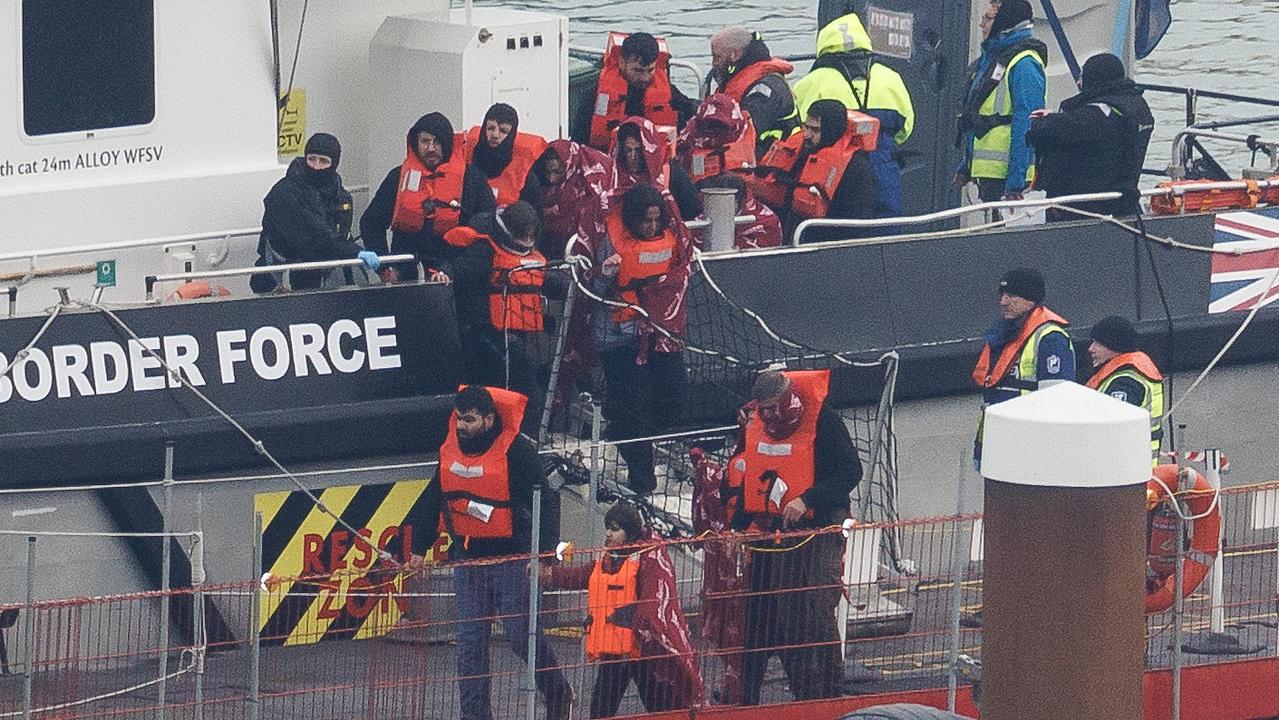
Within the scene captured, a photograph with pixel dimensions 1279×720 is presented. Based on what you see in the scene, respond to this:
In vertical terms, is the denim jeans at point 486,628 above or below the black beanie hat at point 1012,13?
below

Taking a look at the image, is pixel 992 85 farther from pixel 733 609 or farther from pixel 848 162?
pixel 733 609

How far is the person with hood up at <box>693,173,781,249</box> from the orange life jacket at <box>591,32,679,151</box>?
1.56 ft

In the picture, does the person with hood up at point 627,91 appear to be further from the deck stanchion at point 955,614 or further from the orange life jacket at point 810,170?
the deck stanchion at point 955,614

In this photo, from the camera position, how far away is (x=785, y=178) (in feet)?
33.7

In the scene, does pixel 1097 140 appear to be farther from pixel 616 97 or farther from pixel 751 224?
pixel 616 97

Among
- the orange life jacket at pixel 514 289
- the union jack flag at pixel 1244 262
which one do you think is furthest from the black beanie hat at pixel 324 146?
the union jack flag at pixel 1244 262

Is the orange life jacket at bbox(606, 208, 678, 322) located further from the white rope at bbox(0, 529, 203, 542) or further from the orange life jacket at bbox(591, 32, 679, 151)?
the white rope at bbox(0, 529, 203, 542)

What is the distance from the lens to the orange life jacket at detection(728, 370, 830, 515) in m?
8.19

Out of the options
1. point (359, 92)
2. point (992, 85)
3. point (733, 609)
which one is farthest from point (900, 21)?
point (733, 609)

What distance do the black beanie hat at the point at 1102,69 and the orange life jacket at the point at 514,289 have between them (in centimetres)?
261

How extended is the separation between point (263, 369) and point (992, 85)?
359 cm

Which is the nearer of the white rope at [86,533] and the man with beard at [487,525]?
the man with beard at [487,525]

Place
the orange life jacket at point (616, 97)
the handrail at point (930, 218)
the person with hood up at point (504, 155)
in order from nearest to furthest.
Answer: the person with hood up at point (504, 155), the handrail at point (930, 218), the orange life jacket at point (616, 97)

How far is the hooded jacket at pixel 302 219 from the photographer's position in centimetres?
904
